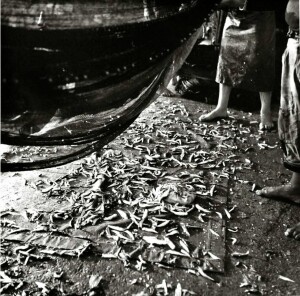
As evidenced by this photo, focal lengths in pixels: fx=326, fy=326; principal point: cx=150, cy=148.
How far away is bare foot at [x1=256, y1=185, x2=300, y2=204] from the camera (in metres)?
3.68

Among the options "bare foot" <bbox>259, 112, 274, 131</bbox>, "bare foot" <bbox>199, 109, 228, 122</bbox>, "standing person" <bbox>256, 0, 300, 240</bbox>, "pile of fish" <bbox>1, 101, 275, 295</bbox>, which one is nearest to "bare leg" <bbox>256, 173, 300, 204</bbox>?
"standing person" <bbox>256, 0, 300, 240</bbox>

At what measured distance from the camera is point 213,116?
19.4 feet

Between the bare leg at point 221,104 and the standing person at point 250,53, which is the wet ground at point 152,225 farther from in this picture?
the standing person at point 250,53

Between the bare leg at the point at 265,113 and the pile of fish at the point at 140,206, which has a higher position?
the bare leg at the point at 265,113

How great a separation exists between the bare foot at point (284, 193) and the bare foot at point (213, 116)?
91.9 inches

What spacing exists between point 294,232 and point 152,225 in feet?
4.53

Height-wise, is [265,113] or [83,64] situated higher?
[83,64]

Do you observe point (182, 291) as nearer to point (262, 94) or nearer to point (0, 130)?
point (0, 130)

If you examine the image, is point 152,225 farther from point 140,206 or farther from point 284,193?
point 284,193

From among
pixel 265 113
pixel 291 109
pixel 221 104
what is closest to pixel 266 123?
pixel 265 113

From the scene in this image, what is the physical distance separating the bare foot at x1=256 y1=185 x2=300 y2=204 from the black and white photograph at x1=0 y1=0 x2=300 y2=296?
0.04 feet

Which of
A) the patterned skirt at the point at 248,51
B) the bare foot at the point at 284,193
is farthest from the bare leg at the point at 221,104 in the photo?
the bare foot at the point at 284,193

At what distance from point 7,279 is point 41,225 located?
2.28ft

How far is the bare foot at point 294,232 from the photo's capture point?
124 inches
